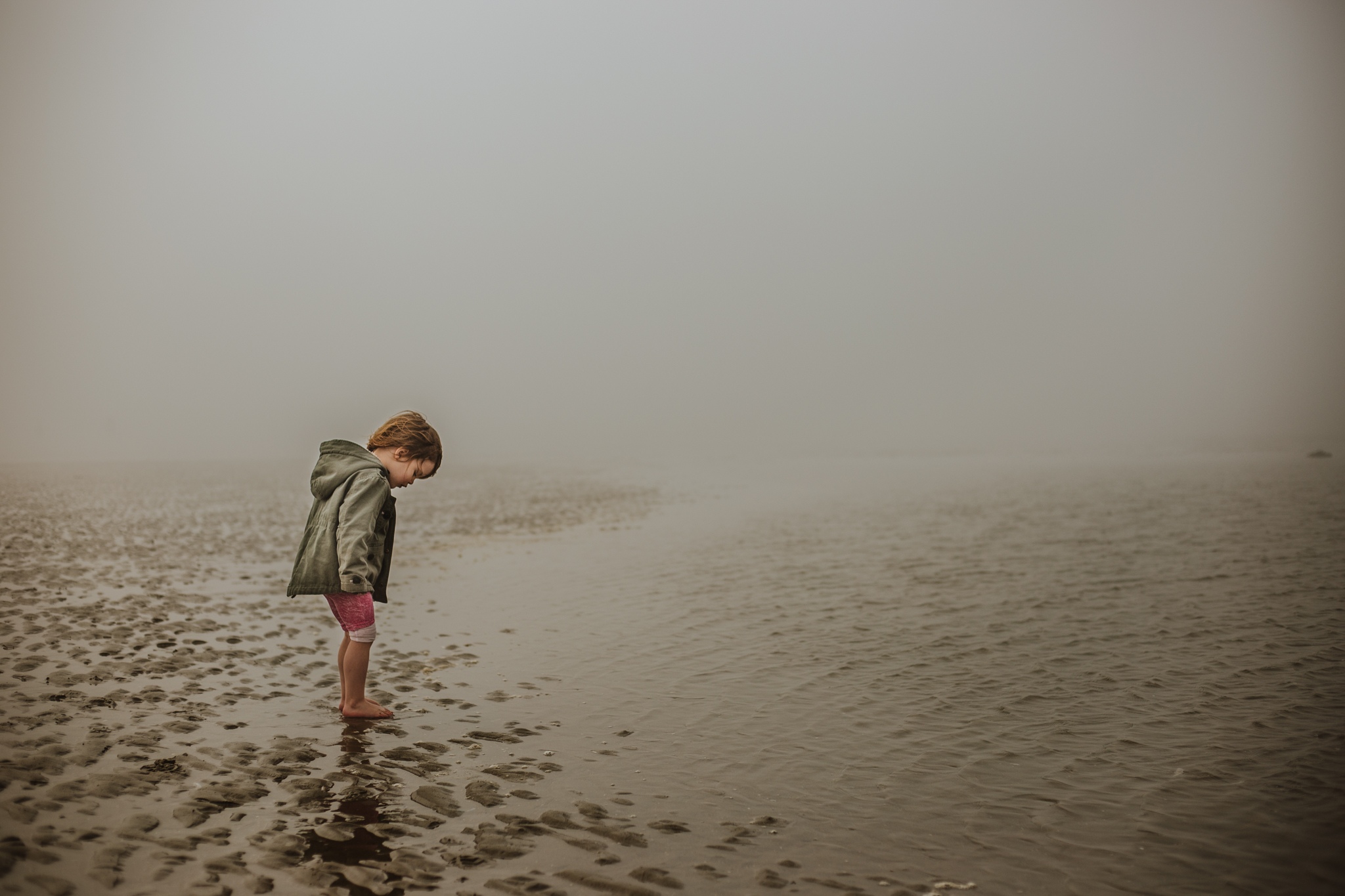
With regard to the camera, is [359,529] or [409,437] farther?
[409,437]

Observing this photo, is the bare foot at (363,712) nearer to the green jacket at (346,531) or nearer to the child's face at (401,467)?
the green jacket at (346,531)

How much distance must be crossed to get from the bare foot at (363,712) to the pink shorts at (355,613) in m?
0.69

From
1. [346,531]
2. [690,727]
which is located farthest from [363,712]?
[690,727]

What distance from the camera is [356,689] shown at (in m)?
7.09

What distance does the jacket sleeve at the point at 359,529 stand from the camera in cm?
646

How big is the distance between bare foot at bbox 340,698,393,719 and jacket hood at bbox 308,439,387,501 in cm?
178

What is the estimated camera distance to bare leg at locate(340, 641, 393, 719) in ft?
22.8

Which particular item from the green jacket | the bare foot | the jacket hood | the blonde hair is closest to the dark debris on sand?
the bare foot

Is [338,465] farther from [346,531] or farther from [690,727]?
[690,727]

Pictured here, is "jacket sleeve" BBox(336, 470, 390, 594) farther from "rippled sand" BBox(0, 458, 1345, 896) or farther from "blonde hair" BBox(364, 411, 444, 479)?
→ "rippled sand" BBox(0, 458, 1345, 896)

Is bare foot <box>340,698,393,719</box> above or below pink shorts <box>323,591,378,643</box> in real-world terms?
below

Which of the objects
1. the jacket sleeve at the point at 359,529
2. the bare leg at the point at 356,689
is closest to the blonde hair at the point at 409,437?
the jacket sleeve at the point at 359,529

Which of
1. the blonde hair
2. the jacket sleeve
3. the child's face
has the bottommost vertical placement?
the jacket sleeve

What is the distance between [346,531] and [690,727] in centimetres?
333
